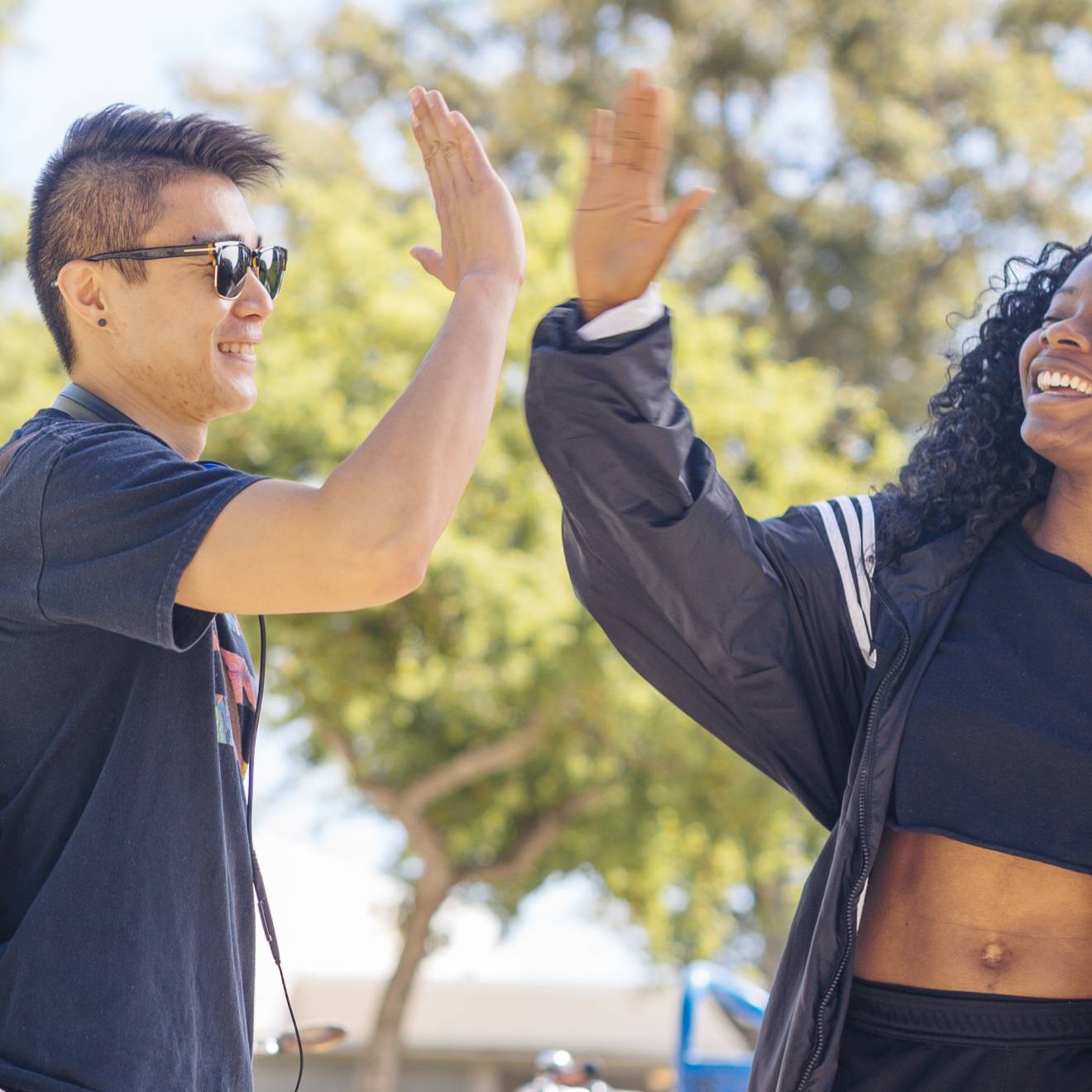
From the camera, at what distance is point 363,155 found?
821 inches

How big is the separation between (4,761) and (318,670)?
10753 mm

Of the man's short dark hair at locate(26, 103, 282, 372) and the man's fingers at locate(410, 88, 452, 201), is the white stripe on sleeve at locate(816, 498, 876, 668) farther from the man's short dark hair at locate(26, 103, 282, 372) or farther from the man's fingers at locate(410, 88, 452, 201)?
the man's short dark hair at locate(26, 103, 282, 372)

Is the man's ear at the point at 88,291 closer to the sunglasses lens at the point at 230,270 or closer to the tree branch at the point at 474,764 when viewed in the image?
the sunglasses lens at the point at 230,270

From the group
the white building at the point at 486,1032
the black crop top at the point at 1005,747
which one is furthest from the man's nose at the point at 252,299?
the white building at the point at 486,1032

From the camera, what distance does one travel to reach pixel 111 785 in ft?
6.53

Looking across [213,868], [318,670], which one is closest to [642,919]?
[318,670]

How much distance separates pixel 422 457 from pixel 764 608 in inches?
38.2

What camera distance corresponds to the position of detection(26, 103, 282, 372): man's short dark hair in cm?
228

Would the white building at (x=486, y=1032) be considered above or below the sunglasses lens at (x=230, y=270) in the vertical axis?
below

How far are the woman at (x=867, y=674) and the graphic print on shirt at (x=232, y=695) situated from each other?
57cm

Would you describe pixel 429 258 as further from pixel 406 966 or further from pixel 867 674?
pixel 406 966

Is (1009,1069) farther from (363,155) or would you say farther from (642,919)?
(363,155)

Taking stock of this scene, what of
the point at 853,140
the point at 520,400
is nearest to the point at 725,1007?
the point at 520,400

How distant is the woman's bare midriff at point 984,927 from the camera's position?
8.37 ft
